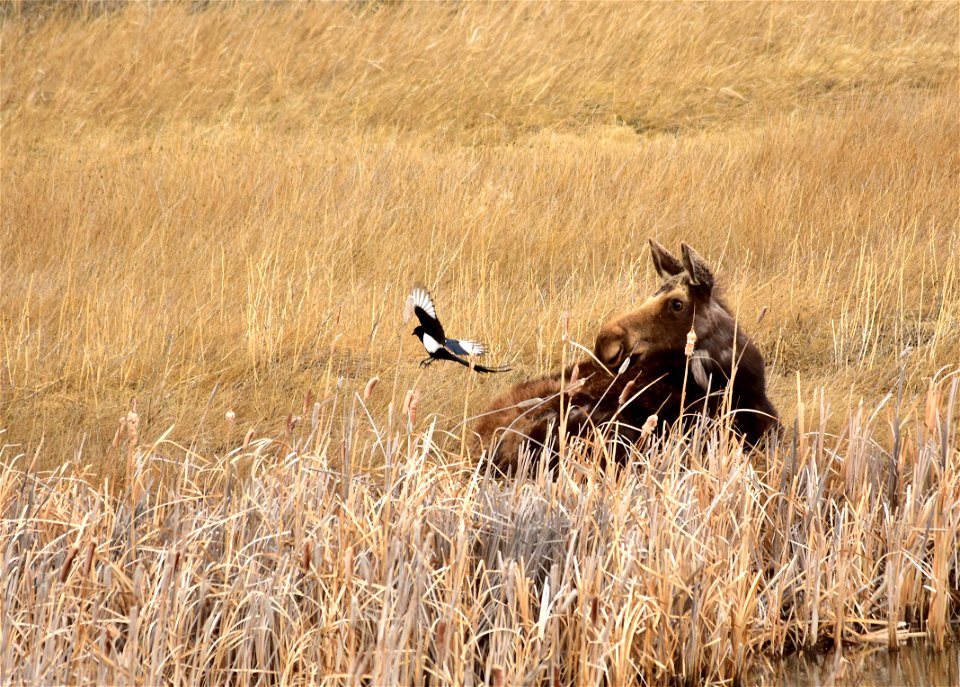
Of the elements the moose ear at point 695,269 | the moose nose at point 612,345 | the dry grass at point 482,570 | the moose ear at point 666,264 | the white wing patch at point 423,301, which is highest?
the moose ear at point 695,269

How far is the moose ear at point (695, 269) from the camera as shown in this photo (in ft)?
13.5

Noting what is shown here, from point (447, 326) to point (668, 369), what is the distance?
93.8 inches

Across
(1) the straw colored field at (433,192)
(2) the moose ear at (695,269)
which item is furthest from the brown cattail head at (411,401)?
(2) the moose ear at (695,269)

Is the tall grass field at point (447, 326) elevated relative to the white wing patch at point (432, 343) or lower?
lower

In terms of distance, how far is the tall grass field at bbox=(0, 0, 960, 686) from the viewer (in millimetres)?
3498

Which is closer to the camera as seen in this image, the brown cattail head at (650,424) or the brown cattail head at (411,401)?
the brown cattail head at (411,401)

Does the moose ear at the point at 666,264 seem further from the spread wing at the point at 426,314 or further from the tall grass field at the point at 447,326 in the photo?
the spread wing at the point at 426,314

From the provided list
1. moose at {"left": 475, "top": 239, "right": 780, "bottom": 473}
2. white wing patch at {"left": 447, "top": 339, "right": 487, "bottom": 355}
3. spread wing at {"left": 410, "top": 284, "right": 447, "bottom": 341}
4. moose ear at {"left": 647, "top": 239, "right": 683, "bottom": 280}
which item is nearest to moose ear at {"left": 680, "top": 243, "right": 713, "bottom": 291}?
moose at {"left": 475, "top": 239, "right": 780, "bottom": 473}

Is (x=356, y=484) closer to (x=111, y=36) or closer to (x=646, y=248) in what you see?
(x=646, y=248)

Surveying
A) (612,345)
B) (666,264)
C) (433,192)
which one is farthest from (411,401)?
(433,192)

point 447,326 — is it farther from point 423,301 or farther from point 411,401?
point 411,401

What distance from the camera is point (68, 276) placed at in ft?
23.9

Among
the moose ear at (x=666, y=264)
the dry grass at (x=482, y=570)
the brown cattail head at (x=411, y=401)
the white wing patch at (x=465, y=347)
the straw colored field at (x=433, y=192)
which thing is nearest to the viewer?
the brown cattail head at (x=411, y=401)

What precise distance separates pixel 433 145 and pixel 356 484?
298 inches
